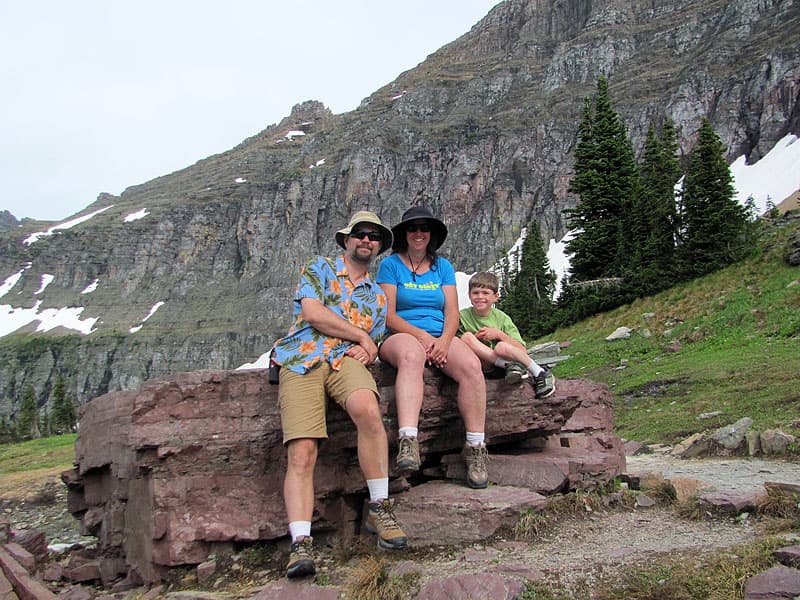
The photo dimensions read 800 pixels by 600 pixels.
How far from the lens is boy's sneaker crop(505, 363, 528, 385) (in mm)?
6895


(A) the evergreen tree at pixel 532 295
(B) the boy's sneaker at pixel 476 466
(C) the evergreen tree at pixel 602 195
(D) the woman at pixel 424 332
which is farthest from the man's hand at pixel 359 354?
(A) the evergreen tree at pixel 532 295

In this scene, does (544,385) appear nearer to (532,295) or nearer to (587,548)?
(587,548)

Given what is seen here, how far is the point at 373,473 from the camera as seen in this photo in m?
5.53

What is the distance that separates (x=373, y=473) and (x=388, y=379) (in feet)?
4.90

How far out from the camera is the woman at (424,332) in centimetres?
599

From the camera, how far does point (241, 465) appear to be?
6371 millimetres

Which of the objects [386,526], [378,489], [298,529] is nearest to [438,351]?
[378,489]

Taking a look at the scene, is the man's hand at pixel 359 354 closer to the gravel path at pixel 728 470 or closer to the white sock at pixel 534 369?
the white sock at pixel 534 369

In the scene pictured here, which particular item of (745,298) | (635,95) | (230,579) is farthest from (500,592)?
(635,95)

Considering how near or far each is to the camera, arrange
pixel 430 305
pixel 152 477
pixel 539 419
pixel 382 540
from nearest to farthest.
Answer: pixel 382 540 < pixel 152 477 < pixel 430 305 < pixel 539 419

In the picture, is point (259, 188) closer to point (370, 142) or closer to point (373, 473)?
point (370, 142)

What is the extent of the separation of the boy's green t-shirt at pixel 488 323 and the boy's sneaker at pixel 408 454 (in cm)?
197

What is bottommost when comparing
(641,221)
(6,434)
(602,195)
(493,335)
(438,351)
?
(6,434)

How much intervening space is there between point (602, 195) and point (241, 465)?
33.0m
